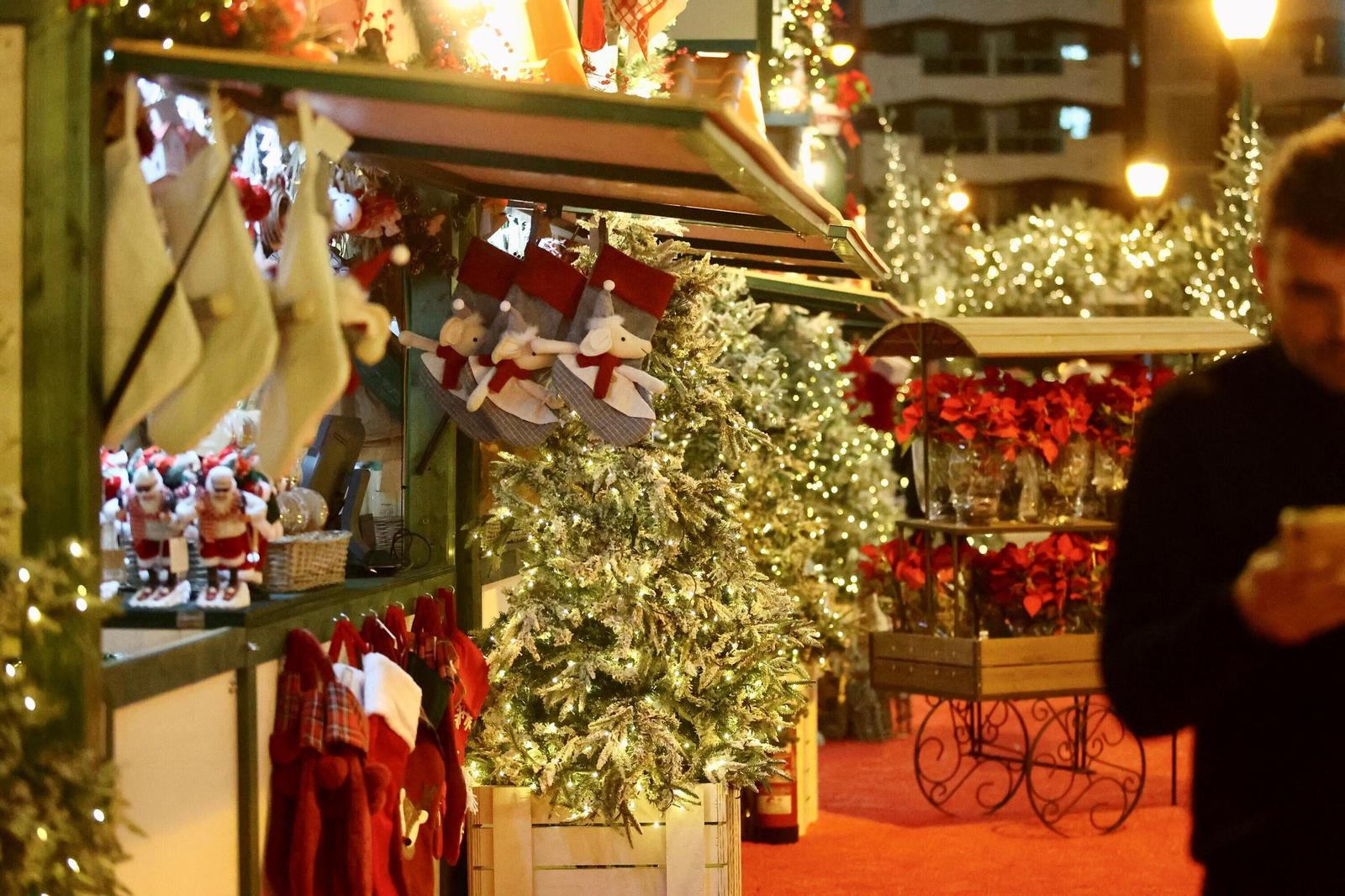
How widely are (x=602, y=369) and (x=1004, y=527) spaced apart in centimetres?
316

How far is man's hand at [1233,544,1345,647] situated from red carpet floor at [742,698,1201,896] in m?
5.54

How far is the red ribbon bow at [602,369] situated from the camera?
4777 millimetres

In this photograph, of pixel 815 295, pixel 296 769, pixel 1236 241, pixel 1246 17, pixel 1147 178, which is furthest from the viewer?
→ pixel 1236 241

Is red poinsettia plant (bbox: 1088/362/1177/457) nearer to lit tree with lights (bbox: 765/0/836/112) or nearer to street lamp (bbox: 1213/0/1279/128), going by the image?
street lamp (bbox: 1213/0/1279/128)

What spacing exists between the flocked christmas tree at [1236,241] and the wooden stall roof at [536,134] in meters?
17.3

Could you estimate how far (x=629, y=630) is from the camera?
5.21 metres

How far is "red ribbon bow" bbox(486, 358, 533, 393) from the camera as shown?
4.84m

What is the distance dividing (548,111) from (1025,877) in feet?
17.7

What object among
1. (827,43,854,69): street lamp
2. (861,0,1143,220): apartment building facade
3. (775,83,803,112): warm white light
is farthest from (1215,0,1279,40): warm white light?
(861,0,1143,220): apartment building facade

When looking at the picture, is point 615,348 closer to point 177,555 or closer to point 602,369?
point 602,369

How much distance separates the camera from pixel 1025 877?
742 centimetres

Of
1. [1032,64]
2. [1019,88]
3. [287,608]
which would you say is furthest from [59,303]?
[1032,64]

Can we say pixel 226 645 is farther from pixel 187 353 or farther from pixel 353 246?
pixel 353 246

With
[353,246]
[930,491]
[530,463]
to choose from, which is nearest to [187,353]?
[353,246]
